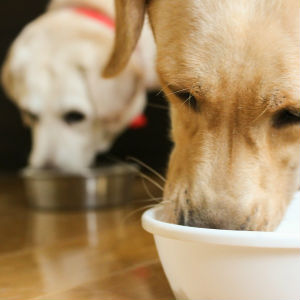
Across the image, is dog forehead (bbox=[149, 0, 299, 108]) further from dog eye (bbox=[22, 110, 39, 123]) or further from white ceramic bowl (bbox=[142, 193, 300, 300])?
dog eye (bbox=[22, 110, 39, 123])

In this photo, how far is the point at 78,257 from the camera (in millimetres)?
1825

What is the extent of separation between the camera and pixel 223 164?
4.35 feet

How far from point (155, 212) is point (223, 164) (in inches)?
8.3

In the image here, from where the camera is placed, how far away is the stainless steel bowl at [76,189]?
2666 millimetres

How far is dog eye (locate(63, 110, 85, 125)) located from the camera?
299 centimetres

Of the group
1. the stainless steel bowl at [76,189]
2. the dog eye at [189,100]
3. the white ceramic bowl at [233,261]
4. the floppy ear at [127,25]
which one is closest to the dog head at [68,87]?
the stainless steel bowl at [76,189]

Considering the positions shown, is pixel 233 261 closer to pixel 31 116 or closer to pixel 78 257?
pixel 78 257

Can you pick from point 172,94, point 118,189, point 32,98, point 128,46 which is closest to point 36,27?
point 32,98

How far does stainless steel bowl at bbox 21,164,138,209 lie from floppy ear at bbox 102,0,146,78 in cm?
92

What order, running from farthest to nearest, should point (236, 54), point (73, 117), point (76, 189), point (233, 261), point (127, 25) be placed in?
point (73, 117) → point (76, 189) → point (127, 25) → point (236, 54) → point (233, 261)

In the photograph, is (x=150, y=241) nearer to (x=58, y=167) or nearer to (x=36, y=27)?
(x=58, y=167)

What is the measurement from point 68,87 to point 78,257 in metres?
1.30

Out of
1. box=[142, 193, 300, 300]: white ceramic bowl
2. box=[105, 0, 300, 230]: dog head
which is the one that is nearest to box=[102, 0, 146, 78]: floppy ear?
box=[105, 0, 300, 230]: dog head

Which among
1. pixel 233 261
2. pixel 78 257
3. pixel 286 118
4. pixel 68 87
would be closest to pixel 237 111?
pixel 286 118
